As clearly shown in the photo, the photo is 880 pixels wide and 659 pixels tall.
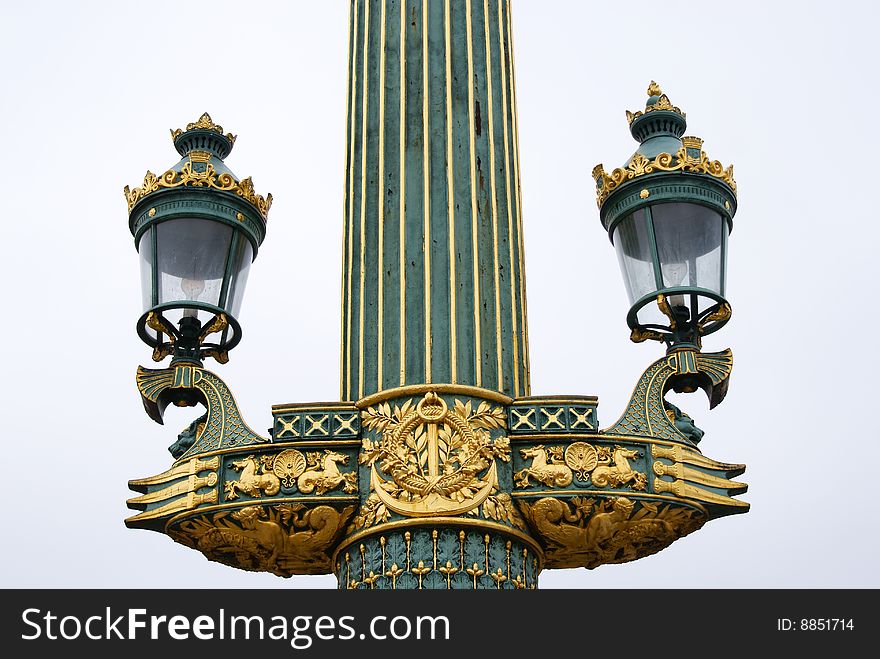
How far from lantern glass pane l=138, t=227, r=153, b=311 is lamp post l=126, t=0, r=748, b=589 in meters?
0.03

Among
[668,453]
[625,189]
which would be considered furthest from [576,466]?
[625,189]

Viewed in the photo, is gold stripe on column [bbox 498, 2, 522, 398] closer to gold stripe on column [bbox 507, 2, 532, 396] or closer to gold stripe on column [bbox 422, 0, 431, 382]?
gold stripe on column [bbox 507, 2, 532, 396]

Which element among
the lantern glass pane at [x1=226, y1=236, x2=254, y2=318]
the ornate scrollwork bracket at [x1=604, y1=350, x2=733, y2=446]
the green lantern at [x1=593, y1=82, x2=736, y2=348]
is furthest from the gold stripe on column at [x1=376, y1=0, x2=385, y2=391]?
the green lantern at [x1=593, y1=82, x2=736, y2=348]

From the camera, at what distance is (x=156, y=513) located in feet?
35.7

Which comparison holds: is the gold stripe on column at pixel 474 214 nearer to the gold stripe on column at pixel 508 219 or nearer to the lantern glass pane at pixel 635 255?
the gold stripe on column at pixel 508 219

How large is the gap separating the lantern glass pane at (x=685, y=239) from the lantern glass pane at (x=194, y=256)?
308cm

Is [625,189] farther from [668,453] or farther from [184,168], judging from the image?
[184,168]

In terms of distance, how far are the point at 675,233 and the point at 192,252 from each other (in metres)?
3.42

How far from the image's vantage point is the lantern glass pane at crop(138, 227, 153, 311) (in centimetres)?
1199

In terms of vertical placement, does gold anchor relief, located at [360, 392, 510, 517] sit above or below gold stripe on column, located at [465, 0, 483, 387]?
below
